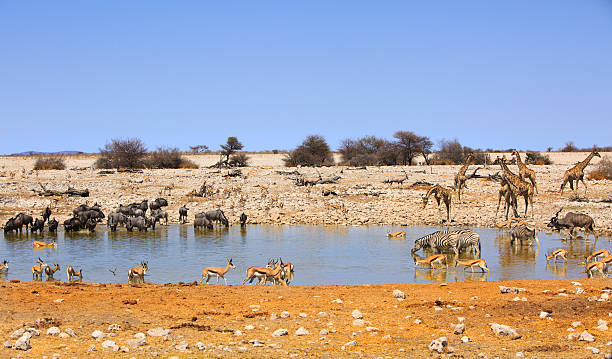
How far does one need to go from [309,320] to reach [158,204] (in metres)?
18.9

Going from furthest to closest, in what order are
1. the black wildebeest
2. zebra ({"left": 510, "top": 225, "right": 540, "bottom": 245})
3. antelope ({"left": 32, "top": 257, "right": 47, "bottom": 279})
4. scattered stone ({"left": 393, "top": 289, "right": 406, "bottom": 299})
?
1. the black wildebeest
2. zebra ({"left": 510, "top": 225, "right": 540, "bottom": 245})
3. antelope ({"left": 32, "top": 257, "right": 47, "bottom": 279})
4. scattered stone ({"left": 393, "top": 289, "right": 406, "bottom": 299})

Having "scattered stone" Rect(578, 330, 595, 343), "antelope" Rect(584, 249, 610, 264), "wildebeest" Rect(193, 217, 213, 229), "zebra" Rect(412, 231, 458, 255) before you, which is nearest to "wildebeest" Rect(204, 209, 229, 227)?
"wildebeest" Rect(193, 217, 213, 229)

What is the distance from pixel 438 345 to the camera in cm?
744

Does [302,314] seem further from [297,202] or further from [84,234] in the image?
[297,202]

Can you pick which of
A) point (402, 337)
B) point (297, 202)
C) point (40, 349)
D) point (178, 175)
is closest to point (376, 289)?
point (402, 337)

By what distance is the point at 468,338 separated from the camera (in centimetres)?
804

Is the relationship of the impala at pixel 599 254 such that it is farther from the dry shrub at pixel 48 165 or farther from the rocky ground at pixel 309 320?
the dry shrub at pixel 48 165

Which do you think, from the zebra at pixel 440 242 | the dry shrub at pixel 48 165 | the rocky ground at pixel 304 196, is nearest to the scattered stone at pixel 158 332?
the zebra at pixel 440 242

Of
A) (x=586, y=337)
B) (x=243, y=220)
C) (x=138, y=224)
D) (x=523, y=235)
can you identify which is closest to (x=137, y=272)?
(x=586, y=337)

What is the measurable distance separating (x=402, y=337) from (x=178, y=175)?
29.5 m

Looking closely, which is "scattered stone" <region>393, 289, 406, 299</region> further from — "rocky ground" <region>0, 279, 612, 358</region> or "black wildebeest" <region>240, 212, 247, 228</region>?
"black wildebeest" <region>240, 212, 247, 228</region>

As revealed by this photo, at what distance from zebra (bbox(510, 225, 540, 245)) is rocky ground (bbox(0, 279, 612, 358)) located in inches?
231

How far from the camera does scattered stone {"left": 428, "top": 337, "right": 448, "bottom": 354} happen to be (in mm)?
7398

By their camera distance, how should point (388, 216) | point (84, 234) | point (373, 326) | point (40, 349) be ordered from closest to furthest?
point (40, 349)
point (373, 326)
point (84, 234)
point (388, 216)
